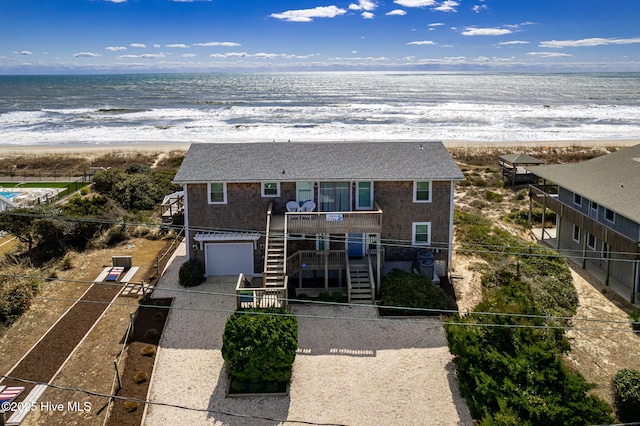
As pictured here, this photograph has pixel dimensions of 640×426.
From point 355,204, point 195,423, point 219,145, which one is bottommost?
point 195,423

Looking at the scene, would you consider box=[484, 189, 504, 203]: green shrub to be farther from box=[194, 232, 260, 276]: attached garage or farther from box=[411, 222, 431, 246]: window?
box=[194, 232, 260, 276]: attached garage

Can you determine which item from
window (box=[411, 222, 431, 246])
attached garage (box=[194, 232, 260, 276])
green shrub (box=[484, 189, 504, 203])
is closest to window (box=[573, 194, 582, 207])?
window (box=[411, 222, 431, 246])

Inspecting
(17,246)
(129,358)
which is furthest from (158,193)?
(129,358)

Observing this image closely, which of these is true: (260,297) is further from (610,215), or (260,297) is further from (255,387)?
(610,215)

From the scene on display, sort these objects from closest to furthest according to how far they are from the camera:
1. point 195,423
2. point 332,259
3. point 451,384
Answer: point 195,423 < point 451,384 < point 332,259

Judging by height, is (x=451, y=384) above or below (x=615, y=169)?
below

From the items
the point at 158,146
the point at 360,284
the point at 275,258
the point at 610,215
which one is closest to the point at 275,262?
the point at 275,258

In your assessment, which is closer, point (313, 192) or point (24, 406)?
point (24, 406)

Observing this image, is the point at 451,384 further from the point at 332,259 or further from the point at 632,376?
the point at 332,259
